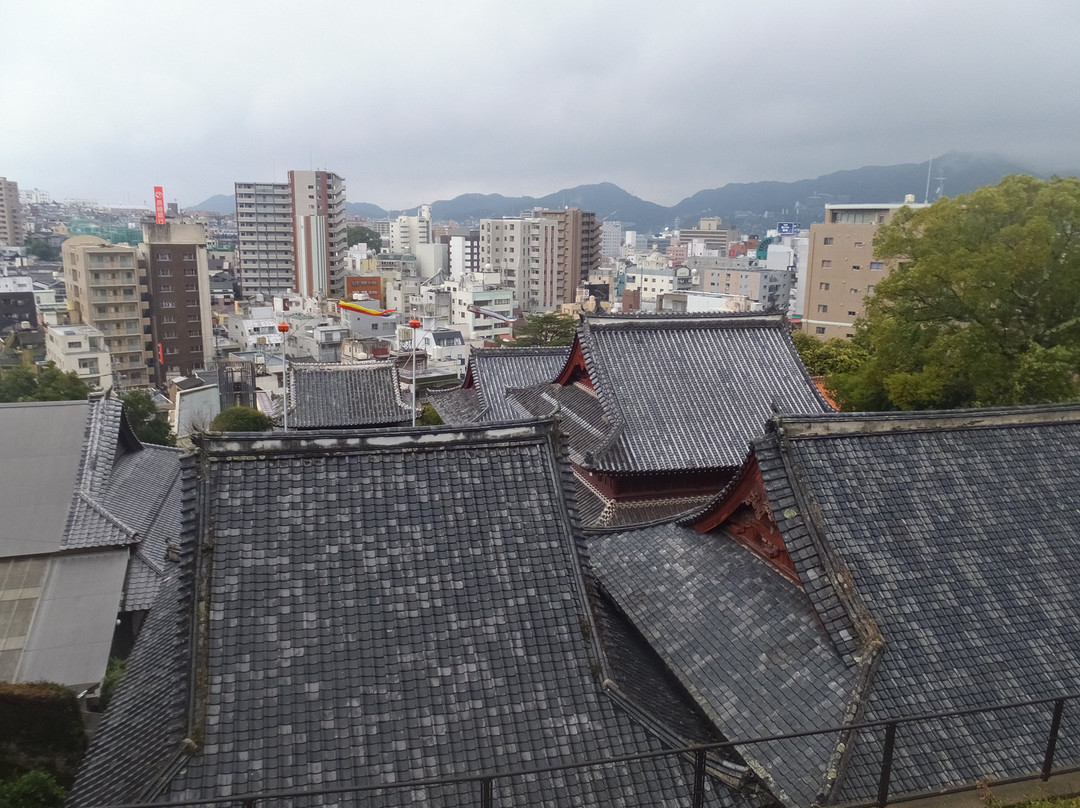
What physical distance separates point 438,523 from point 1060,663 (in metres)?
9.08

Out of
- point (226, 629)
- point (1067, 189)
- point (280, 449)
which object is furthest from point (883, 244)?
point (226, 629)

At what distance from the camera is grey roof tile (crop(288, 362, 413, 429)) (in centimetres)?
3951

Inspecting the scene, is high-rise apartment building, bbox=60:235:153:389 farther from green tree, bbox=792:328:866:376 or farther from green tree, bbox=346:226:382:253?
green tree, bbox=346:226:382:253

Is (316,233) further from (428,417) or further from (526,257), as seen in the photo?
(428,417)

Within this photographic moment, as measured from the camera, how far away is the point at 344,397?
134 feet

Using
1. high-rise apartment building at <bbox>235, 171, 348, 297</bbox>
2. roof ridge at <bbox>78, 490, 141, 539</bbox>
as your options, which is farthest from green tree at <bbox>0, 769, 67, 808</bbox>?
high-rise apartment building at <bbox>235, 171, 348, 297</bbox>

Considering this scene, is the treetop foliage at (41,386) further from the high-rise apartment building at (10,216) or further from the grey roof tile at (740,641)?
the high-rise apartment building at (10,216)

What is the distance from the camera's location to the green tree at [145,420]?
133 feet

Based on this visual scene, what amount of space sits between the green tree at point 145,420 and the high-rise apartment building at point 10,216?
5662 inches

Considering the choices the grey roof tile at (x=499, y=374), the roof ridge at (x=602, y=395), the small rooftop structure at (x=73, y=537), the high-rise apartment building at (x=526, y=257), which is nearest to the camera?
the small rooftop structure at (x=73, y=537)

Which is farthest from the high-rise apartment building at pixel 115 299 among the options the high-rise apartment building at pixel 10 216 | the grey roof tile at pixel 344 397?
the high-rise apartment building at pixel 10 216

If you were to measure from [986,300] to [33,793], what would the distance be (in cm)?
2921

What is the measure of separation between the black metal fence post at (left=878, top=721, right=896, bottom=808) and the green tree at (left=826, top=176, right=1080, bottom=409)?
2003cm

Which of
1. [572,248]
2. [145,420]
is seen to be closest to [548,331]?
[145,420]
